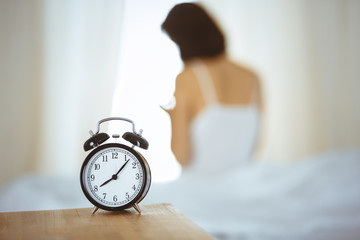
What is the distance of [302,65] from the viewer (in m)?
3.61

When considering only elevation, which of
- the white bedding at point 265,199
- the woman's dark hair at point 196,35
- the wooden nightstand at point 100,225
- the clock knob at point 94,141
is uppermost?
the woman's dark hair at point 196,35

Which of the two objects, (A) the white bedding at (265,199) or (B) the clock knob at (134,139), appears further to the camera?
(A) the white bedding at (265,199)

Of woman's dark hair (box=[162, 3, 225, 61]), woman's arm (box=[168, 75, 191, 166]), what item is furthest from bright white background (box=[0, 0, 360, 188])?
woman's dark hair (box=[162, 3, 225, 61])

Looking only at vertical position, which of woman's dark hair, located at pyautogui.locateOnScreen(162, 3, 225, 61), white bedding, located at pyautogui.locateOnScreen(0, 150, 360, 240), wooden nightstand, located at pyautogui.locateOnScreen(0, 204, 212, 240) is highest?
woman's dark hair, located at pyautogui.locateOnScreen(162, 3, 225, 61)

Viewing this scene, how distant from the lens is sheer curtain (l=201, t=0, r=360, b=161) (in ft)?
11.5

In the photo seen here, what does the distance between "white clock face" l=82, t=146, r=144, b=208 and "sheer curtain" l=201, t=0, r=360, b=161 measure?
9.52ft

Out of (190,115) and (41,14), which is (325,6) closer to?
(190,115)

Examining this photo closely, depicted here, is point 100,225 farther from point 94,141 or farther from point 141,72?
point 141,72

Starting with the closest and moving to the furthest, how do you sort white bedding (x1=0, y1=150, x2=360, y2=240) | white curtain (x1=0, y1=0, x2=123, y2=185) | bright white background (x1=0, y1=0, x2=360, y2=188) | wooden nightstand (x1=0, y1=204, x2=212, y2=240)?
wooden nightstand (x1=0, y1=204, x2=212, y2=240)
white bedding (x1=0, y1=150, x2=360, y2=240)
bright white background (x1=0, y1=0, x2=360, y2=188)
white curtain (x1=0, y1=0, x2=123, y2=185)

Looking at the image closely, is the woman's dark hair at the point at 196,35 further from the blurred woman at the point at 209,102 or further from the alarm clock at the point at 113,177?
the alarm clock at the point at 113,177

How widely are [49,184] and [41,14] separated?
1723 mm

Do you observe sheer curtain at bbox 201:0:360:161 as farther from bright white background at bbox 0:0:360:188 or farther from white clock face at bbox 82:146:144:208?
white clock face at bbox 82:146:144:208

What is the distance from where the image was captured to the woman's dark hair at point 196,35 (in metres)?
2.32

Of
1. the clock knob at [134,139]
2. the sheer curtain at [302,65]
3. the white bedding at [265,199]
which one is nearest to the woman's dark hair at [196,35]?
the white bedding at [265,199]
